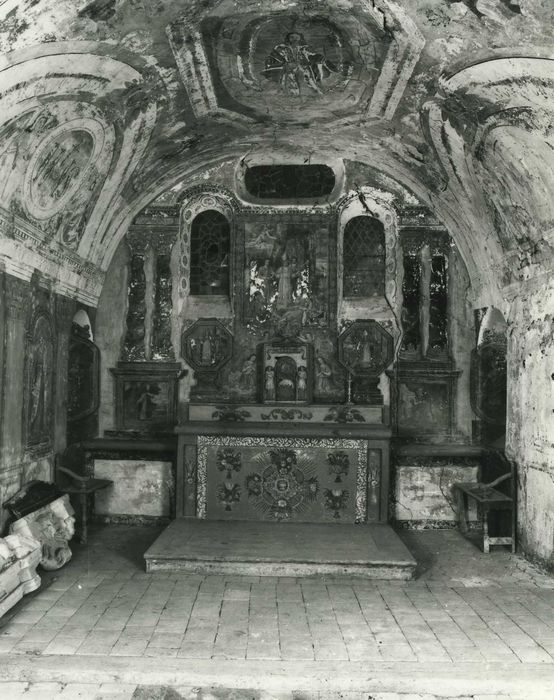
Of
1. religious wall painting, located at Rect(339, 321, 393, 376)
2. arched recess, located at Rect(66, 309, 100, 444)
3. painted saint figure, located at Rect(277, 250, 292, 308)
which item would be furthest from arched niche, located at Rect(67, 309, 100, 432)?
religious wall painting, located at Rect(339, 321, 393, 376)

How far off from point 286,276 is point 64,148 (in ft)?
13.1

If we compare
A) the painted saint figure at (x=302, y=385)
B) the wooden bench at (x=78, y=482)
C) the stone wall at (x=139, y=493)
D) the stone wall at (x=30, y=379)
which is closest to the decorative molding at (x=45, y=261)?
the stone wall at (x=30, y=379)

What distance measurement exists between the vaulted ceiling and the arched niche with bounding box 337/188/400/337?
1.95 feet

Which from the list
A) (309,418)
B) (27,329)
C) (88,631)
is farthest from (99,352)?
(88,631)

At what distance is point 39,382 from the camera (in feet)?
25.9

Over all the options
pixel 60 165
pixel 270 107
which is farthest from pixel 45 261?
pixel 270 107

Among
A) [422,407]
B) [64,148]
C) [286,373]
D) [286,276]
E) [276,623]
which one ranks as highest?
[64,148]

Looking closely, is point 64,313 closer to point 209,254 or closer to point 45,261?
point 45,261

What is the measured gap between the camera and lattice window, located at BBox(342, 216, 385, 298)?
1015 cm

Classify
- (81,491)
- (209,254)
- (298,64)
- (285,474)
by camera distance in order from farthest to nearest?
1. (209,254)
2. (285,474)
3. (81,491)
4. (298,64)

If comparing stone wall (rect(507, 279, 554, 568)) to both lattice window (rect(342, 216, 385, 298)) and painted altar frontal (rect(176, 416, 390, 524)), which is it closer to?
painted altar frontal (rect(176, 416, 390, 524))

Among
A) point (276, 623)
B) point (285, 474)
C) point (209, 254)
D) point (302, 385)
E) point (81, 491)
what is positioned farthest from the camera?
point (209, 254)

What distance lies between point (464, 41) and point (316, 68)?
66.6 inches

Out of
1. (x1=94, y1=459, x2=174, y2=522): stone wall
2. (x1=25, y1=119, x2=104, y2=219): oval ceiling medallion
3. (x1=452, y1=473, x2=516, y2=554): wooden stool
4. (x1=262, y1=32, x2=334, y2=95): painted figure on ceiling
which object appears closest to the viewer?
(x1=262, y1=32, x2=334, y2=95): painted figure on ceiling
